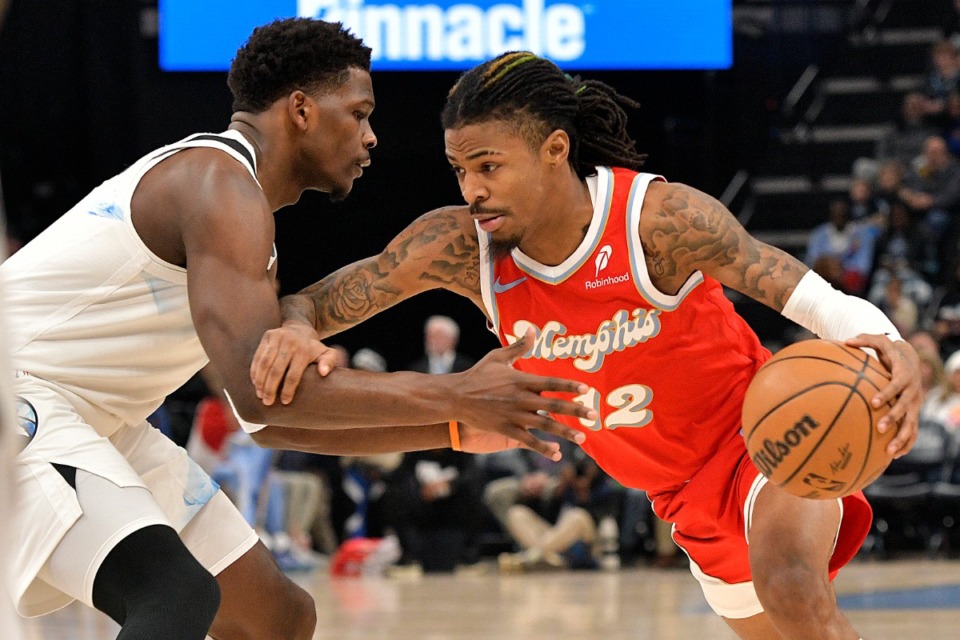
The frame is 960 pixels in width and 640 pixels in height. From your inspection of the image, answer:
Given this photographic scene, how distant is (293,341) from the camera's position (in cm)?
282

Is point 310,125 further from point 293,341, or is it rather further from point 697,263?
point 697,263

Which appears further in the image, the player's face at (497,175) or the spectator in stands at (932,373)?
the spectator in stands at (932,373)

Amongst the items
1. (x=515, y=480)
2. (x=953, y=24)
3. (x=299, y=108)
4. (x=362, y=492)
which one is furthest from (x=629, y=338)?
(x=953, y=24)

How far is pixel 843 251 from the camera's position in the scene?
39.4 ft

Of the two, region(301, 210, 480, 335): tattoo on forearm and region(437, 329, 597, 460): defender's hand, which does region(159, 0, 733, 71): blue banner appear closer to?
region(301, 210, 480, 335): tattoo on forearm

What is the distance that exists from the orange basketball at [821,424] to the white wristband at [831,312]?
192mm

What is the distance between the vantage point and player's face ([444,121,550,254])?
11.7 feet

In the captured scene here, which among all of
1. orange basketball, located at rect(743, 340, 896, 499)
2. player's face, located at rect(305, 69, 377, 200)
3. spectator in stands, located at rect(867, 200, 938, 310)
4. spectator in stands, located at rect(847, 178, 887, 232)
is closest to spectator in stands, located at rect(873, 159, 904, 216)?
spectator in stands, located at rect(847, 178, 887, 232)

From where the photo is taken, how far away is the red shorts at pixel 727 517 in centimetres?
372

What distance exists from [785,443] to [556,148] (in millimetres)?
1075

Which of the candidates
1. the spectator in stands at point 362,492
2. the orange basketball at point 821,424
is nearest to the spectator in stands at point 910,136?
the spectator in stands at point 362,492

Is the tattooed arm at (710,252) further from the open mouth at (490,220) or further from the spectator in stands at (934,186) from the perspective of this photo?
the spectator in stands at (934,186)

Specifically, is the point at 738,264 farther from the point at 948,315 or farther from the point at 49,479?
the point at 948,315

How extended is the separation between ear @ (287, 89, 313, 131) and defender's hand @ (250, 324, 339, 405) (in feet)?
2.40
